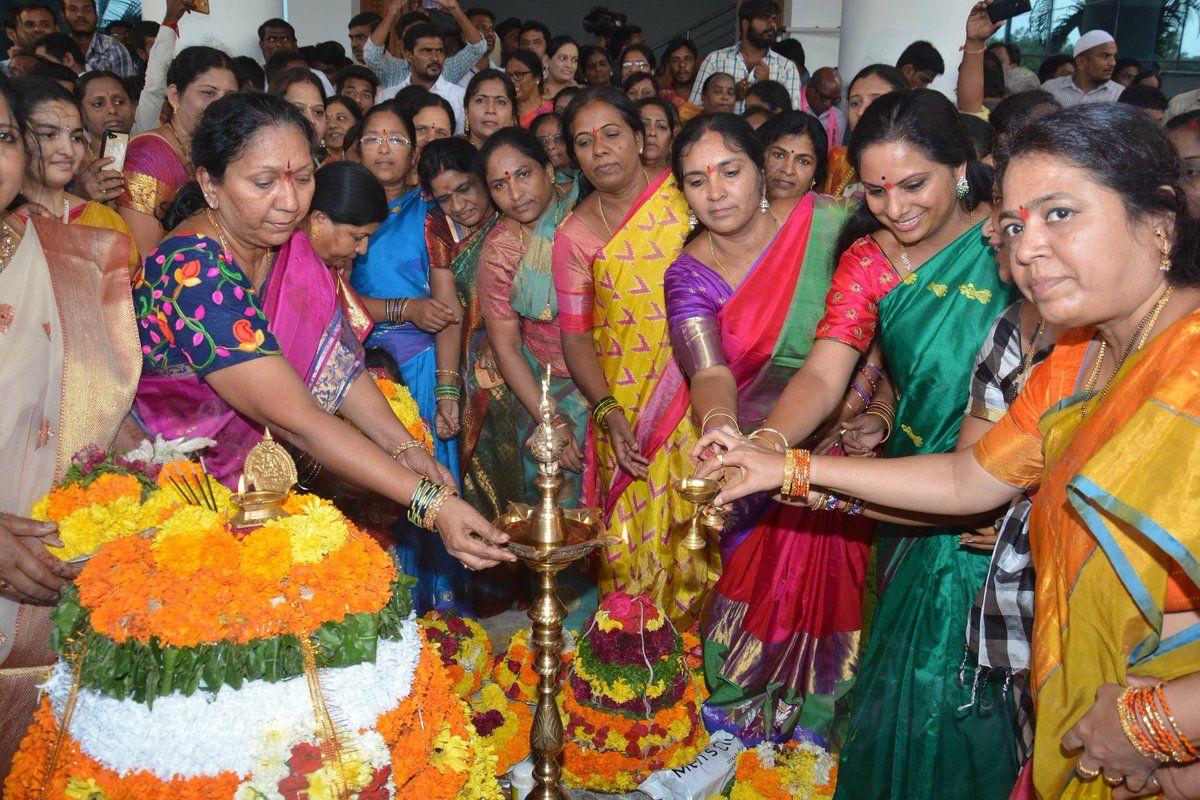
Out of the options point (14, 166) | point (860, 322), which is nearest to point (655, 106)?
point (860, 322)

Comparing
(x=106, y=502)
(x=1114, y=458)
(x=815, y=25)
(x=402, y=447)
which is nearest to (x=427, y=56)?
(x=402, y=447)

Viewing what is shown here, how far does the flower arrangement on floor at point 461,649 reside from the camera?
3324mm

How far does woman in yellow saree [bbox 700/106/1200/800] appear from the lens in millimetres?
1514

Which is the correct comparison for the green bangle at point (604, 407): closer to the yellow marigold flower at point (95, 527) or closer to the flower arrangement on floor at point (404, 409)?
the flower arrangement on floor at point (404, 409)

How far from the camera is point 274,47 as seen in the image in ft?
26.1

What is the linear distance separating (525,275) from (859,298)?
66.8 inches

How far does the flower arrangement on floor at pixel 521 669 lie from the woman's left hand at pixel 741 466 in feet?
4.26

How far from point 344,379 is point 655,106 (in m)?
2.87

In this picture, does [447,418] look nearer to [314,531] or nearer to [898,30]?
[314,531]

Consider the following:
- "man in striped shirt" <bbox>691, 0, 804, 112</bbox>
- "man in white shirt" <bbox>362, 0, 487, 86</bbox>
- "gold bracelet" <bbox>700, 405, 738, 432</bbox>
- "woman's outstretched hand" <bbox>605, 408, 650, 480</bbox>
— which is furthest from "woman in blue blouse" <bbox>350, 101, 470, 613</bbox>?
"man in striped shirt" <bbox>691, 0, 804, 112</bbox>

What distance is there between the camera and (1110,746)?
1.57m

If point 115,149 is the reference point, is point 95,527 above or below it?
below

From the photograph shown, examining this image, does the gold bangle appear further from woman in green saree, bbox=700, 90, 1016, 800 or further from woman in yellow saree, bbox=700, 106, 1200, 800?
woman in yellow saree, bbox=700, 106, 1200, 800

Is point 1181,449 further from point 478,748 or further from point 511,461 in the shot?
point 511,461
